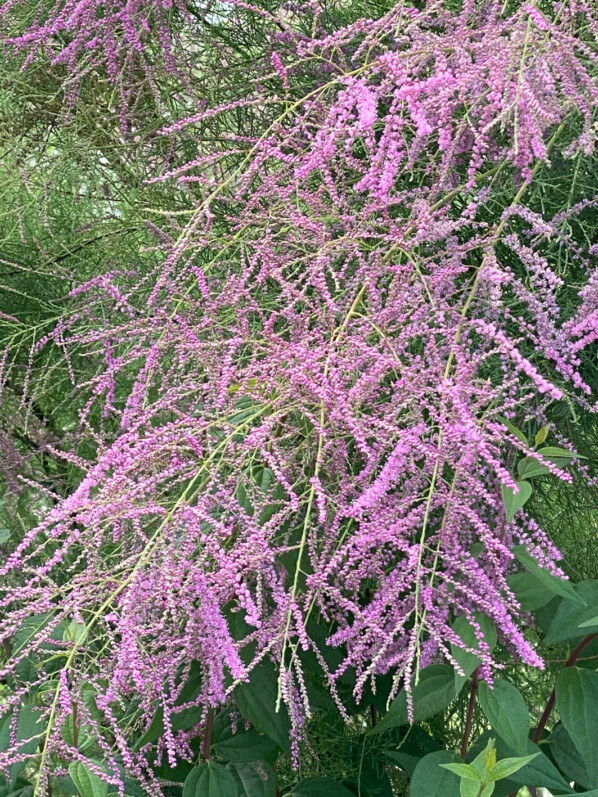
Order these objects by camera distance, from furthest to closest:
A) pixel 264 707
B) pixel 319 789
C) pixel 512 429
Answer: pixel 319 789 < pixel 264 707 < pixel 512 429

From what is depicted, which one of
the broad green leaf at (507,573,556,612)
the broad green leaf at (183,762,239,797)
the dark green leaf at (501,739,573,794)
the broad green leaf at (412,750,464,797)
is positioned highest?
the broad green leaf at (507,573,556,612)

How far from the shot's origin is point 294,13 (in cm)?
155

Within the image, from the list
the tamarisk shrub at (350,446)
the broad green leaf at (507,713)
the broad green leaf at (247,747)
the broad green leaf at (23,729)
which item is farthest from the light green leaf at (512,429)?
the broad green leaf at (23,729)

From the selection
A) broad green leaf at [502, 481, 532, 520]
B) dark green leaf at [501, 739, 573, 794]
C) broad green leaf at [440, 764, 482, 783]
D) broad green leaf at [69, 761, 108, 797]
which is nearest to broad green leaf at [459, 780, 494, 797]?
broad green leaf at [440, 764, 482, 783]

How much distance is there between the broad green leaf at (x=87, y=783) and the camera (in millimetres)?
887

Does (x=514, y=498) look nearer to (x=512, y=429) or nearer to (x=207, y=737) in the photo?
(x=512, y=429)

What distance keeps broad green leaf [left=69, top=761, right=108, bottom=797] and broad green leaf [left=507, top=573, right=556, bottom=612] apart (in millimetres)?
436

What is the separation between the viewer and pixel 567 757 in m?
1.06

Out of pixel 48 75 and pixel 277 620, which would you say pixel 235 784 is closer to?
pixel 277 620

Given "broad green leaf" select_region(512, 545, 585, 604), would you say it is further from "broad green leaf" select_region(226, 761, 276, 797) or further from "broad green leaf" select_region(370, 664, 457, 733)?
"broad green leaf" select_region(226, 761, 276, 797)

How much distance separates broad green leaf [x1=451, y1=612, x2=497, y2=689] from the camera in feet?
2.82

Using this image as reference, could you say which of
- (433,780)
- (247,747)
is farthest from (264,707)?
(433,780)

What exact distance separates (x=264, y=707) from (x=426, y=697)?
0.18 m

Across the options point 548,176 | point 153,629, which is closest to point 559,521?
point 548,176
